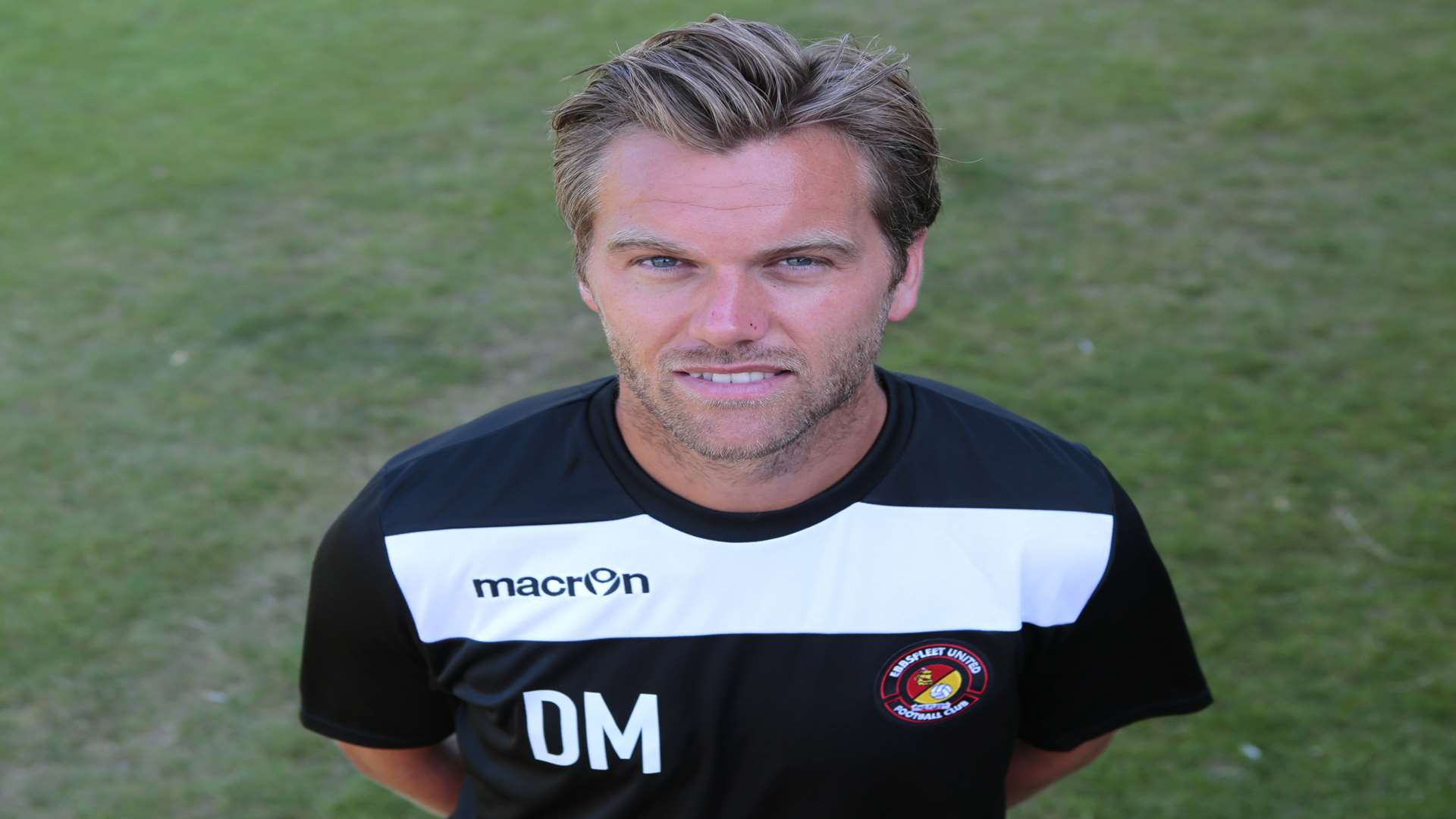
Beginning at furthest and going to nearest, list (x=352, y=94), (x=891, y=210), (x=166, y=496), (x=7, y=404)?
(x=352, y=94) < (x=7, y=404) < (x=166, y=496) < (x=891, y=210)

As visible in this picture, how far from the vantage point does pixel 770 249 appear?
2051mm

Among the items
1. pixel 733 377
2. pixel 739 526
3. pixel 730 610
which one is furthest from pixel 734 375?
pixel 730 610

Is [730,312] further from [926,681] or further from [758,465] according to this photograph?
[926,681]

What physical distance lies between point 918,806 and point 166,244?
6312 millimetres

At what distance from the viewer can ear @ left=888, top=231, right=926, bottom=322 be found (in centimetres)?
230

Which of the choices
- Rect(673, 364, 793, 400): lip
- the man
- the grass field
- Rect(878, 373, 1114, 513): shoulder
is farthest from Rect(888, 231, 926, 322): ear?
the grass field

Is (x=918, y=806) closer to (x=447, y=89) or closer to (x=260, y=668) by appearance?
(x=260, y=668)

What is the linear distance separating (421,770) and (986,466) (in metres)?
1.25

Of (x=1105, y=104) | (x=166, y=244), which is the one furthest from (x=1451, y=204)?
(x=166, y=244)

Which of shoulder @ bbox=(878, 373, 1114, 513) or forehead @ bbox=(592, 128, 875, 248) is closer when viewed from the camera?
forehead @ bbox=(592, 128, 875, 248)

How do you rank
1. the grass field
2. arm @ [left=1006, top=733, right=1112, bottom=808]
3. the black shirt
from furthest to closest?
the grass field, arm @ [left=1006, top=733, right=1112, bottom=808], the black shirt

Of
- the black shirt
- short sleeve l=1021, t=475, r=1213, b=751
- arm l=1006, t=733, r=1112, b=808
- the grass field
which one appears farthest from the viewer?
the grass field

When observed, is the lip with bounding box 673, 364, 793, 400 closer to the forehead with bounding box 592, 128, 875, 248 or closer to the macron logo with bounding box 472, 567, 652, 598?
the forehead with bounding box 592, 128, 875, 248

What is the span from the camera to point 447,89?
9.17 m
